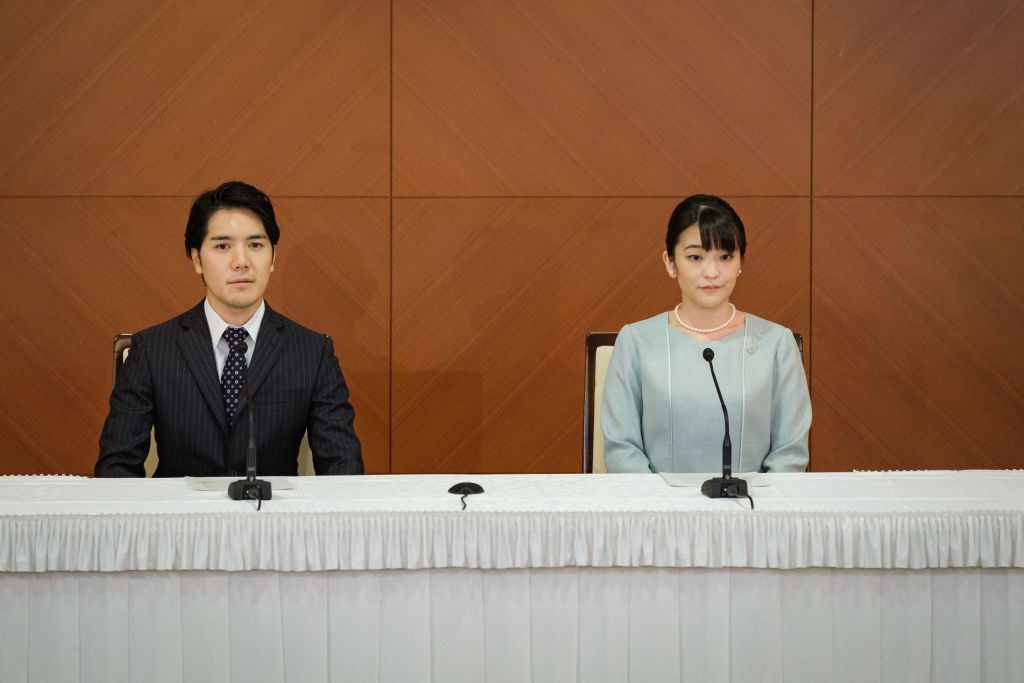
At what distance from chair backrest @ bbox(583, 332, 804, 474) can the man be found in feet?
2.16

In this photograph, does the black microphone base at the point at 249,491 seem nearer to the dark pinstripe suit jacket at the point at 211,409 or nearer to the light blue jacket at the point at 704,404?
the dark pinstripe suit jacket at the point at 211,409

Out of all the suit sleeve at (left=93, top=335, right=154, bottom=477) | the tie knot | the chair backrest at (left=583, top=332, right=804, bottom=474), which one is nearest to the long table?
the suit sleeve at (left=93, top=335, right=154, bottom=477)

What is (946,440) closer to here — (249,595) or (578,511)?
(578,511)

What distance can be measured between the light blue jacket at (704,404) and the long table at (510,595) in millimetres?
692

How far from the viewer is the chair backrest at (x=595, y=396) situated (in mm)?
2539

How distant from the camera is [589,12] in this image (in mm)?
3332

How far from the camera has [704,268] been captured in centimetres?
224

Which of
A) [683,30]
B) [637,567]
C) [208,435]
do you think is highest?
[683,30]

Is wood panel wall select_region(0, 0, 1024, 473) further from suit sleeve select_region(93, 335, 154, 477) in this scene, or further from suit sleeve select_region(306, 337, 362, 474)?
suit sleeve select_region(93, 335, 154, 477)

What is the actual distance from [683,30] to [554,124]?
0.59m

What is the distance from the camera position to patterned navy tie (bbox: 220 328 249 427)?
218 centimetres

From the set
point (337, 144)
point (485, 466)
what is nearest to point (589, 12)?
point (337, 144)

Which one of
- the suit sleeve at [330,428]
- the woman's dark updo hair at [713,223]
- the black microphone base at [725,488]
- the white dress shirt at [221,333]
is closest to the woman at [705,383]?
the woman's dark updo hair at [713,223]

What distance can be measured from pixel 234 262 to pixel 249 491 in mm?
766
